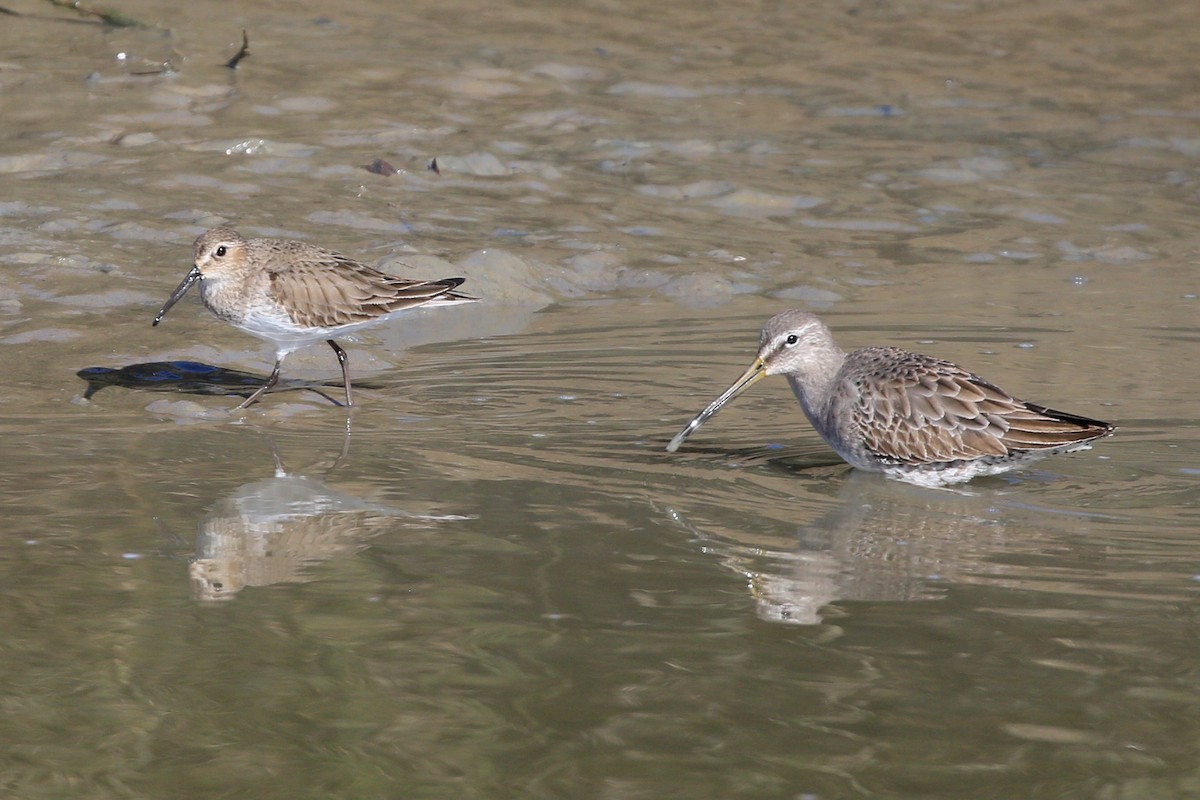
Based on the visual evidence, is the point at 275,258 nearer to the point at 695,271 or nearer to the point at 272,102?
the point at 695,271

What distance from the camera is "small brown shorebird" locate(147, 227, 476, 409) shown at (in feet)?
29.5

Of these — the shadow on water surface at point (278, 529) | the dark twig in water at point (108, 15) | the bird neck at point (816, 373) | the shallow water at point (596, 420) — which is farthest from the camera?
the dark twig in water at point (108, 15)

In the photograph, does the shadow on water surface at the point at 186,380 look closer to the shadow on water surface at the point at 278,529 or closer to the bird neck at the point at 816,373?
the shadow on water surface at the point at 278,529

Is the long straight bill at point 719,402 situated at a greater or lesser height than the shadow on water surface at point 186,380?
greater

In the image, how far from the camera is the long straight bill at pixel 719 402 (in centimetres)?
800

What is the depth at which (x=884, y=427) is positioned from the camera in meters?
7.68

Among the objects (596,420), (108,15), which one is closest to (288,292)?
(596,420)

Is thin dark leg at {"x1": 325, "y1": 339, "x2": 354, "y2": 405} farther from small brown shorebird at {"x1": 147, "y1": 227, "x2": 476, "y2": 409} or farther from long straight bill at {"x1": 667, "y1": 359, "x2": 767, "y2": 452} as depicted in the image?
long straight bill at {"x1": 667, "y1": 359, "x2": 767, "y2": 452}

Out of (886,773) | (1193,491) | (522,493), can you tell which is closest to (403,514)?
(522,493)

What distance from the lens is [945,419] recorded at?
7.68m

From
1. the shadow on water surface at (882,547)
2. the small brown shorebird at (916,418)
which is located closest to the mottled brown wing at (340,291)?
the small brown shorebird at (916,418)

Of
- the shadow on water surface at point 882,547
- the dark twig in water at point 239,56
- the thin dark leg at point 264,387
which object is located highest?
the dark twig in water at point 239,56

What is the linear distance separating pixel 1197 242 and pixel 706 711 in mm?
8862

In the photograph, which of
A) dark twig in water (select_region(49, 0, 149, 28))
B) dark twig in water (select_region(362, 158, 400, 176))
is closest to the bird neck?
dark twig in water (select_region(362, 158, 400, 176))
